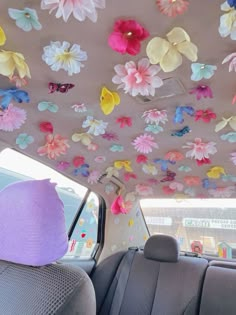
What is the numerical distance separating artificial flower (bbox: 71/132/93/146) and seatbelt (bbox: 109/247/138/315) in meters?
1.15

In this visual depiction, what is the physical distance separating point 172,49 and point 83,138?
3.49 feet

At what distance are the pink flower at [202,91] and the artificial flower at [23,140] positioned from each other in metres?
1.12

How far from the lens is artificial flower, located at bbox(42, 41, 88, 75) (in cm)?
121

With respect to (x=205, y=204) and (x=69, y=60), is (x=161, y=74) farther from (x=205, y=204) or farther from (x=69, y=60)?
(x=205, y=204)

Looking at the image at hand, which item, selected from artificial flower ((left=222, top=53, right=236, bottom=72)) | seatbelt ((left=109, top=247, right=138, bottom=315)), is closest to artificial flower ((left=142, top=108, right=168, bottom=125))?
artificial flower ((left=222, top=53, right=236, bottom=72))

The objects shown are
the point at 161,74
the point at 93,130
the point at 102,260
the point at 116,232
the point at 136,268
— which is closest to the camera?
the point at 161,74

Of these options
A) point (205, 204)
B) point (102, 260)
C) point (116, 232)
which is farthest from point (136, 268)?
point (205, 204)

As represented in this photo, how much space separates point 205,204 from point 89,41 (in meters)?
2.27

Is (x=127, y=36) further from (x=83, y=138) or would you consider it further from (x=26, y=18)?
(x=83, y=138)

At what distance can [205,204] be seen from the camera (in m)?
3.05

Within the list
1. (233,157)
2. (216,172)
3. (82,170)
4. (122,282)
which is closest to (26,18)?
(233,157)

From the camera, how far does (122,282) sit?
253 cm

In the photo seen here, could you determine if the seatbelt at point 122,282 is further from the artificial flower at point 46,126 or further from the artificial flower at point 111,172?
the artificial flower at point 46,126

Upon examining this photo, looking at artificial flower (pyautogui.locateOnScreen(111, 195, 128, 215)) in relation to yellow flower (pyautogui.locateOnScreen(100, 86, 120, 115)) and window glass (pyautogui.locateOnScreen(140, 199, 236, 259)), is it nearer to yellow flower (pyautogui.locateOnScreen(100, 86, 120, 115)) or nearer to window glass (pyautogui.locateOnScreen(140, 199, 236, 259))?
window glass (pyautogui.locateOnScreen(140, 199, 236, 259))
